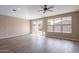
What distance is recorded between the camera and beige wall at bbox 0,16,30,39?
7.34 metres

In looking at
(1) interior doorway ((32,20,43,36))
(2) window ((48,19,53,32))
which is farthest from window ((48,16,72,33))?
(1) interior doorway ((32,20,43,36))

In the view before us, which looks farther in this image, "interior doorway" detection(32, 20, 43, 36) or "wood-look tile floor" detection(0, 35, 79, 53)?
"interior doorway" detection(32, 20, 43, 36)

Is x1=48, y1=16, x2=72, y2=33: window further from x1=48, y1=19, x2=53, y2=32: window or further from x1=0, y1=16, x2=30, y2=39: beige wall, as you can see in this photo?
x1=0, y1=16, x2=30, y2=39: beige wall

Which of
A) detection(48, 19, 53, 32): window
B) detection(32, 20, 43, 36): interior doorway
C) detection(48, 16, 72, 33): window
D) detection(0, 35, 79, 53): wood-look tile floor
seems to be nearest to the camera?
detection(0, 35, 79, 53): wood-look tile floor

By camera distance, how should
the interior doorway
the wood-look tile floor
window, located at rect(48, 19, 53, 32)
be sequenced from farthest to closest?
window, located at rect(48, 19, 53, 32), the interior doorway, the wood-look tile floor

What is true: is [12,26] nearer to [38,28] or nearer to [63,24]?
[38,28]

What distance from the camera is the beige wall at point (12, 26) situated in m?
7.34

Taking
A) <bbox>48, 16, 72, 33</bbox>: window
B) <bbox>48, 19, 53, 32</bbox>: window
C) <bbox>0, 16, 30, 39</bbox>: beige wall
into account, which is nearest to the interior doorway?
<bbox>48, 19, 53, 32</bbox>: window

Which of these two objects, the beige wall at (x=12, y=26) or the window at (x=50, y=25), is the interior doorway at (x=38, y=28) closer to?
the window at (x=50, y=25)

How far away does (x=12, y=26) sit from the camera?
8.33 meters

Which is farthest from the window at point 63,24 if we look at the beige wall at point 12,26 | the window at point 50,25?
the beige wall at point 12,26

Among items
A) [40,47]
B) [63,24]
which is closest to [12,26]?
[63,24]

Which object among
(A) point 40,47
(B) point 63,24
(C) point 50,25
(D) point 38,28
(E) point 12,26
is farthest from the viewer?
(E) point 12,26

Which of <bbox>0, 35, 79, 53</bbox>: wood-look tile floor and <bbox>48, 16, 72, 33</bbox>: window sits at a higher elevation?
<bbox>48, 16, 72, 33</bbox>: window
